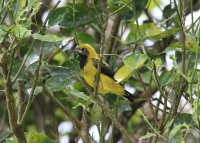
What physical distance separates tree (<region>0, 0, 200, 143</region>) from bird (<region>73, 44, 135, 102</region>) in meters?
0.07

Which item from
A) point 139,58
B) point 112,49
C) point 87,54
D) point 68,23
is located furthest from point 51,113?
point 139,58

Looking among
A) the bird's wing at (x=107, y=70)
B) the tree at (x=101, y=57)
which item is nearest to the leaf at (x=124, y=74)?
the tree at (x=101, y=57)

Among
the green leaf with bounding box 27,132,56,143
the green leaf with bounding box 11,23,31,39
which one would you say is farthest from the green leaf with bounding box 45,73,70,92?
the green leaf with bounding box 11,23,31,39

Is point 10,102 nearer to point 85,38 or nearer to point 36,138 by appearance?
point 36,138

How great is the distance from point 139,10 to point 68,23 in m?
0.43

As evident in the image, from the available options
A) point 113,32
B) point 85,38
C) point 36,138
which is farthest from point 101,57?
point 85,38

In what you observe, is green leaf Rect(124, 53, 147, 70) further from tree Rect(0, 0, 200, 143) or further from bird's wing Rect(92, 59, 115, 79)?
bird's wing Rect(92, 59, 115, 79)

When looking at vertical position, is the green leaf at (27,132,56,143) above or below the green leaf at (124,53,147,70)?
below

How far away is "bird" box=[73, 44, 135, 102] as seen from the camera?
3.55 m

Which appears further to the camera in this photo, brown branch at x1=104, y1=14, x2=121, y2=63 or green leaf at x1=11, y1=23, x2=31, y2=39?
brown branch at x1=104, y1=14, x2=121, y2=63

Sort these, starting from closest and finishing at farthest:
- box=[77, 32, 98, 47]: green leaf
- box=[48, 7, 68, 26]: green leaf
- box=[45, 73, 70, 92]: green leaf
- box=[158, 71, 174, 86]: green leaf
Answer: box=[158, 71, 174, 86]: green leaf → box=[48, 7, 68, 26]: green leaf → box=[45, 73, 70, 92]: green leaf → box=[77, 32, 98, 47]: green leaf

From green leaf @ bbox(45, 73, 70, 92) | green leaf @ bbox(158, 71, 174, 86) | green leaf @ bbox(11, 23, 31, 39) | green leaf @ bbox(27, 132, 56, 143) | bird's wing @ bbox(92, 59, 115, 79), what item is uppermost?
green leaf @ bbox(11, 23, 31, 39)

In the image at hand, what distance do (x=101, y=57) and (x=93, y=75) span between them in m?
1.45

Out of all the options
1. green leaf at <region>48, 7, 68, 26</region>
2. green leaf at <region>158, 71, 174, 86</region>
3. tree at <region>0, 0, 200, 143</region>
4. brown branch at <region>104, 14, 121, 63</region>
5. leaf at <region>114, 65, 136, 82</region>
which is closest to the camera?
tree at <region>0, 0, 200, 143</region>
